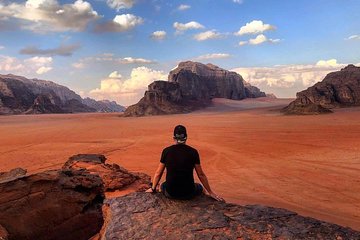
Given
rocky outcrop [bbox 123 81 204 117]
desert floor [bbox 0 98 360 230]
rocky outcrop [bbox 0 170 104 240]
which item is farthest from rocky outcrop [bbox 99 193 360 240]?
rocky outcrop [bbox 123 81 204 117]

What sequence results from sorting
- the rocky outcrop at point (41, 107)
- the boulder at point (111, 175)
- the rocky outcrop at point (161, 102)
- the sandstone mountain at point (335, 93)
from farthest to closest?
the rocky outcrop at point (41, 107) < the rocky outcrop at point (161, 102) < the sandstone mountain at point (335, 93) < the boulder at point (111, 175)

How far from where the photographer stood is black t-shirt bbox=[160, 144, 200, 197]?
4.75m

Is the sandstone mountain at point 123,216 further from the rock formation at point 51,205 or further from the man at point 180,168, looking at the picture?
the man at point 180,168

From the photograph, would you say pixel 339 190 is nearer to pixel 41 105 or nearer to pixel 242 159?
pixel 242 159

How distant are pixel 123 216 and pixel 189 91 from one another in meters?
83.1

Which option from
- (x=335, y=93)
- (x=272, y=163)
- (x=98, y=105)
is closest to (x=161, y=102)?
(x=335, y=93)

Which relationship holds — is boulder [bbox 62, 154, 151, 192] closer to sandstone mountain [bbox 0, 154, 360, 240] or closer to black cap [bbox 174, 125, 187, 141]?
sandstone mountain [bbox 0, 154, 360, 240]

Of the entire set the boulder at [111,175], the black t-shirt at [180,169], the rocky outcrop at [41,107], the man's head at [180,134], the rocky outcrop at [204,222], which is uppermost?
the rocky outcrop at [41,107]

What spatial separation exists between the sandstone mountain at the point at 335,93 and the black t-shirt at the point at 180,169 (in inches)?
1585

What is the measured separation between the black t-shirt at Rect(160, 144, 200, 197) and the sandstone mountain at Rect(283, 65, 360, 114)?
40.3 meters

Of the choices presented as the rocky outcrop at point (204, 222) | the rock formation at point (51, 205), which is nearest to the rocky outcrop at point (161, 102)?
the rock formation at point (51, 205)

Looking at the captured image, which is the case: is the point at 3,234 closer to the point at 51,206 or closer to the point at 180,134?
the point at 51,206

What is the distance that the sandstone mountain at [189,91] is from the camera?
62.0 metres

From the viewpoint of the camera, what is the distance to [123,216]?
174 inches
